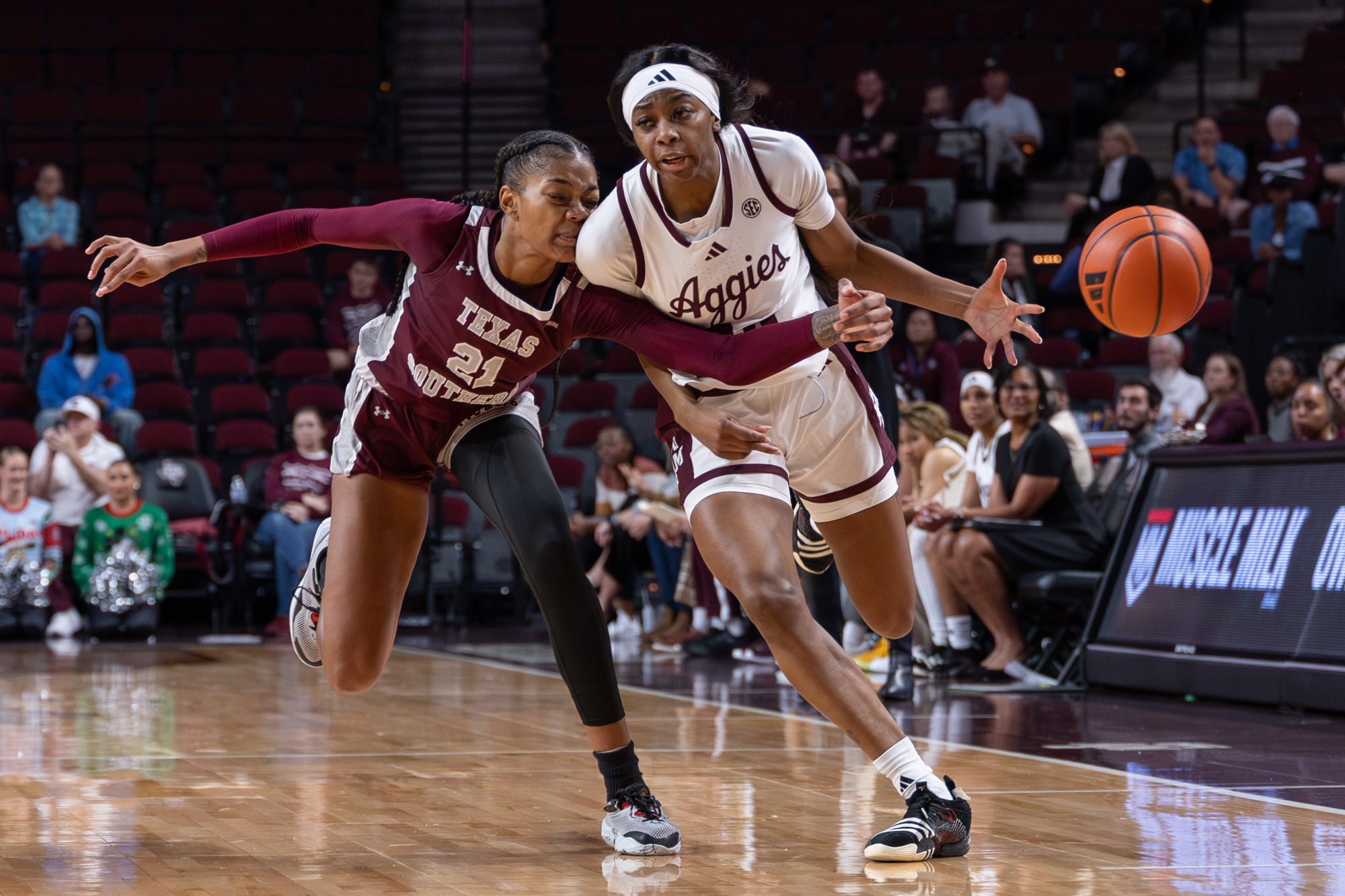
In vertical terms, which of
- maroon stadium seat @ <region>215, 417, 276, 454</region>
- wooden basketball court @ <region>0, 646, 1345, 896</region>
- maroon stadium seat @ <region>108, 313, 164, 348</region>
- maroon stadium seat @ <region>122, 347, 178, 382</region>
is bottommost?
wooden basketball court @ <region>0, 646, 1345, 896</region>

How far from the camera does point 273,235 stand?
3484 mm

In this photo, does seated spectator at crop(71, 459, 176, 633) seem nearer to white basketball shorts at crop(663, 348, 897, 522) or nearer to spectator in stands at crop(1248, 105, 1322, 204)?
white basketball shorts at crop(663, 348, 897, 522)

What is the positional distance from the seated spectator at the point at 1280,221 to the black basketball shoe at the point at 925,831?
7.65 meters

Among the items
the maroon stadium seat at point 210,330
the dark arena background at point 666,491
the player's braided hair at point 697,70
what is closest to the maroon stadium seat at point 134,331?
the dark arena background at point 666,491

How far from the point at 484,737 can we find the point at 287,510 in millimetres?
4794

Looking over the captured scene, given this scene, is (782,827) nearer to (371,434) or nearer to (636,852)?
(636,852)

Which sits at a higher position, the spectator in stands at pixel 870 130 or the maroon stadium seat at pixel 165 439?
the spectator in stands at pixel 870 130

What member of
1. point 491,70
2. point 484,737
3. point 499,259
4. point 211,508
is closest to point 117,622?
point 211,508

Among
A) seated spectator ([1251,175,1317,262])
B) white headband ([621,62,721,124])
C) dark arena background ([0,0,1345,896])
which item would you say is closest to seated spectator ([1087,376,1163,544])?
Result: dark arena background ([0,0,1345,896])

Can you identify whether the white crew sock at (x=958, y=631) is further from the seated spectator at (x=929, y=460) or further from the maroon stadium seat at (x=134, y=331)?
the maroon stadium seat at (x=134, y=331)

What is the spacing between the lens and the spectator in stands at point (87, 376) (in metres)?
10.2

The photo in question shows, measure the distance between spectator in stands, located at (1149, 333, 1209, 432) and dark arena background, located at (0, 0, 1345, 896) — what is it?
0.03m

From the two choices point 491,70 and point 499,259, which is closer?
point 499,259

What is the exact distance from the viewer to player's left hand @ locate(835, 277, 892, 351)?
9.60 ft
